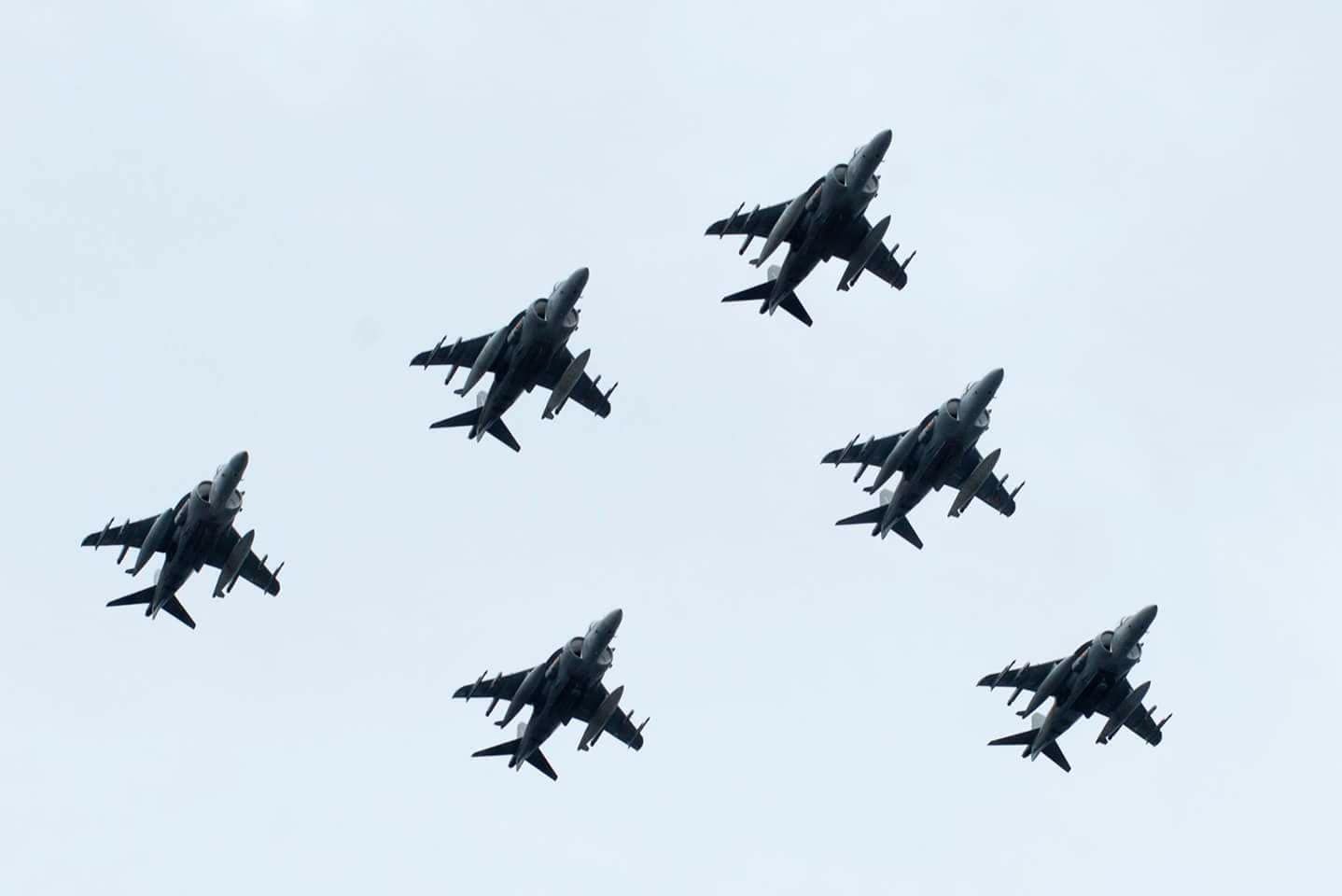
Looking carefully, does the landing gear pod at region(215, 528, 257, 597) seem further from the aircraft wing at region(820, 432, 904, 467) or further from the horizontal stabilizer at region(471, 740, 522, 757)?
the aircraft wing at region(820, 432, 904, 467)

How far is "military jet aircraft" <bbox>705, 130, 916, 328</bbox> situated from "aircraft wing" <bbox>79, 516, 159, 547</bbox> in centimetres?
2347

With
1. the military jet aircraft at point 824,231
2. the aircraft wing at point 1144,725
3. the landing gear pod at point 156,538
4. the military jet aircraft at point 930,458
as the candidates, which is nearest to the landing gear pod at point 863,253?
the military jet aircraft at point 824,231

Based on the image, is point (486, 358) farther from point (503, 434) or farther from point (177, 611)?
point (177, 611)

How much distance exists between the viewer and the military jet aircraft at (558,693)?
81.8 metres

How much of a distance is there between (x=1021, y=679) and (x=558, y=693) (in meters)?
17.9

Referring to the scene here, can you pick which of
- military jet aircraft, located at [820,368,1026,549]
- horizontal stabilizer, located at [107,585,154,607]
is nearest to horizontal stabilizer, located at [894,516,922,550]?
military jet aircraft, located at [820,368,1026,549]

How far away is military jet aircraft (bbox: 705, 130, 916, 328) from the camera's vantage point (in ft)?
269

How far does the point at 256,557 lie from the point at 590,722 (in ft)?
48.9

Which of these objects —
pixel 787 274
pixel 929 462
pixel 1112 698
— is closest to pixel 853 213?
pixel 787 274

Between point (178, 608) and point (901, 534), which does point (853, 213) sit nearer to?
point (901, 534)

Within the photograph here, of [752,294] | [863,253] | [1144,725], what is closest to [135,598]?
[752,294]

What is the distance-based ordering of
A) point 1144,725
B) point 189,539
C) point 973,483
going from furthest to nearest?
point 1144,725 → point 973,483 → point 189,539

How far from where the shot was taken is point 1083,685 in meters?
84.0

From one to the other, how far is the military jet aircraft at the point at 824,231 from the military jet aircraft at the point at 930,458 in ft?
19.5
